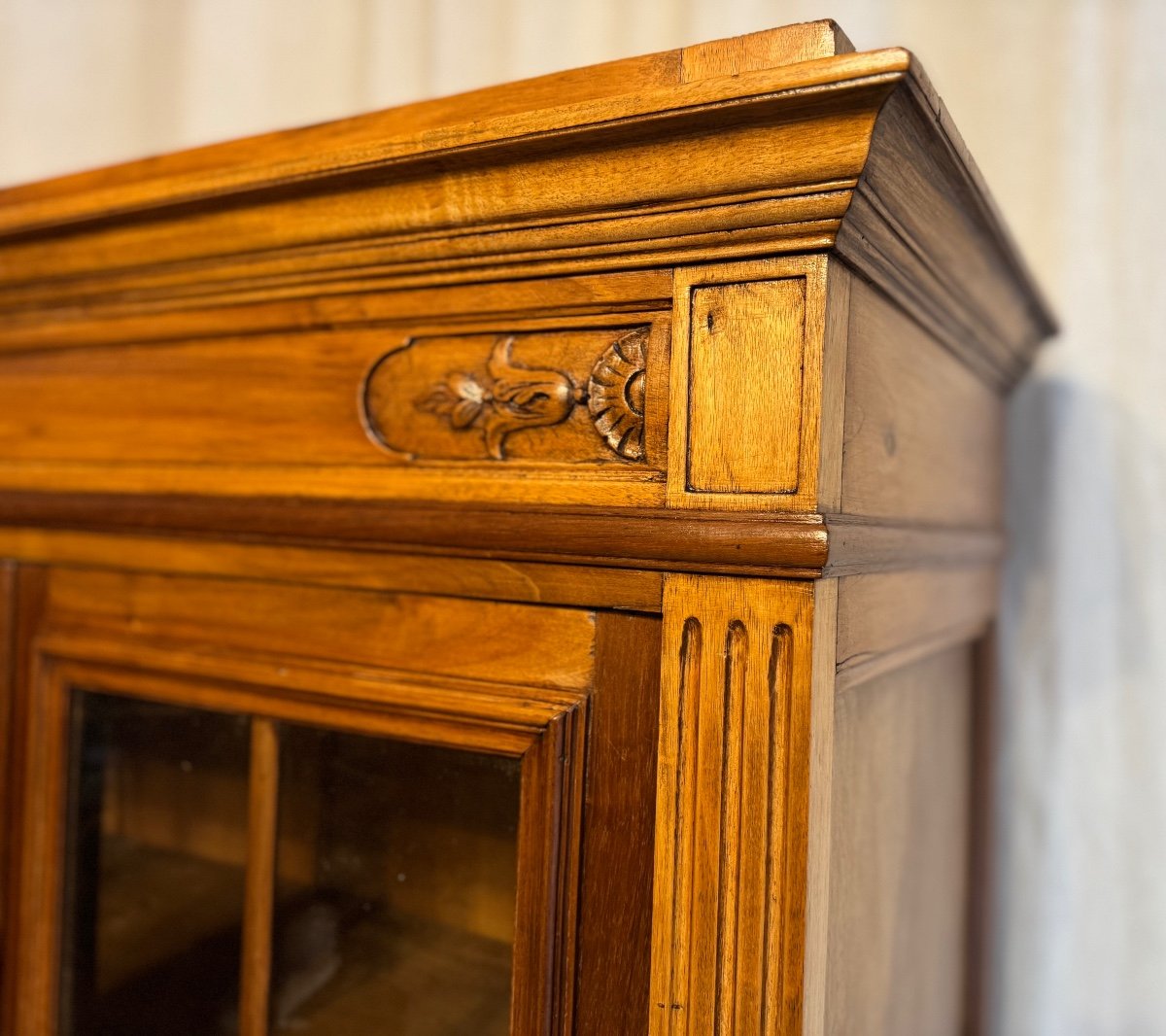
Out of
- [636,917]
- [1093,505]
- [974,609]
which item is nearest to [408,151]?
[636,917]

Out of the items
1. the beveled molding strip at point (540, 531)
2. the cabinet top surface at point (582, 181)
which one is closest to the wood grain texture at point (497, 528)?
the beveled molding strip at point (540, 531)

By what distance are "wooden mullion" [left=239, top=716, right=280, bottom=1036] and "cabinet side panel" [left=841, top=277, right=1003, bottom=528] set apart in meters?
0.30

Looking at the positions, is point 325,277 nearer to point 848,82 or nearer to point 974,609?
point 848,82

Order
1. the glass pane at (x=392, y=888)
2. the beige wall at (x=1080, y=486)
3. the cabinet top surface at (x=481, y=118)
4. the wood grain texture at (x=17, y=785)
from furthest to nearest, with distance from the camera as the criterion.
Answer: the beige wall at (x=1080, y=486), the wood grain texture at (x=17, y=785), the glass pane at (x=392, y=888), the cabinet top surface at (x=481, y=118)

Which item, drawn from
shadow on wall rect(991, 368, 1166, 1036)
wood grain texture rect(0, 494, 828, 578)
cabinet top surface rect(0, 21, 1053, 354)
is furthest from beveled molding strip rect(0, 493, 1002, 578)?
shadow on wall rect(991, 368, 1166, 1036)

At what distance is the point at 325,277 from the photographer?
0.47 m

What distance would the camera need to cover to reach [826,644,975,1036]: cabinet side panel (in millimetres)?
432

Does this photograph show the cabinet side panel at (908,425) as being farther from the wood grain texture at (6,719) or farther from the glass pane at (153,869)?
the wood grain texture at (6,719)

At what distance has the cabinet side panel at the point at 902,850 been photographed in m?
0.43

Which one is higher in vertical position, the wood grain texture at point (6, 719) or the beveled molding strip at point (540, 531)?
the beveled molding strip at point (540, 531)

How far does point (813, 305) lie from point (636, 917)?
0.79 feet

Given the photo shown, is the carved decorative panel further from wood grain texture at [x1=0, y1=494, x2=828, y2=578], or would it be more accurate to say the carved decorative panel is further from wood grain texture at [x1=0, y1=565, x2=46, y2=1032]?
wood grain texture at [x1=0, y1=565, x2=46, y2=1032]

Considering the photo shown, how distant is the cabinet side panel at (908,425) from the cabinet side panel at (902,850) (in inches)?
3.5

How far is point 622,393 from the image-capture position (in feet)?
1.32
